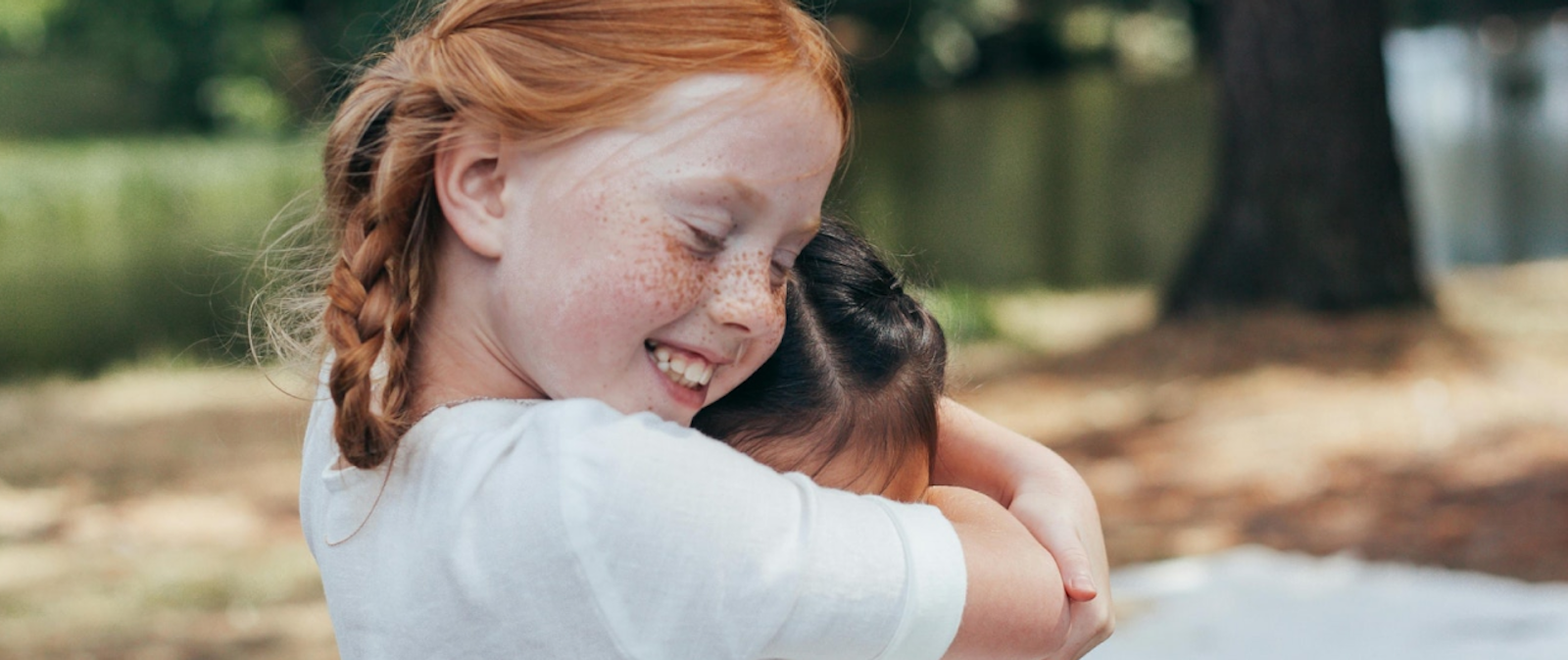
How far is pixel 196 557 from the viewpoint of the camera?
489 cm

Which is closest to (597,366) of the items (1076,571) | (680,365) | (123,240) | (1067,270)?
(680,365)

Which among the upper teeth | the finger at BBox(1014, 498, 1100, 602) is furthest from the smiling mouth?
the finger at BBox(1014, 498, 1100, 602)

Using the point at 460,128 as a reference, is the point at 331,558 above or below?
below

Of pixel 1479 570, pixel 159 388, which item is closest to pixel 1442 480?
pixel 1479 570

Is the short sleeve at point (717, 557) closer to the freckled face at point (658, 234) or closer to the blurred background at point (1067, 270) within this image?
the freckled face at point (658, 234)

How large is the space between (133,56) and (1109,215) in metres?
7.33

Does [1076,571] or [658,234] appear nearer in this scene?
[658,234]

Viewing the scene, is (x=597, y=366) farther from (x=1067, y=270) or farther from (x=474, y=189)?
(x=1067, y=270)

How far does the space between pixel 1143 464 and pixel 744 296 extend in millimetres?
4417

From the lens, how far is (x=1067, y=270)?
37.3 ft

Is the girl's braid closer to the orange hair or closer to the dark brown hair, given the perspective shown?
the orange hair

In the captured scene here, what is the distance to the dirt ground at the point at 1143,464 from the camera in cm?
434

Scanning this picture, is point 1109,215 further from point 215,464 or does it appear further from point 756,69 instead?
point 756,69

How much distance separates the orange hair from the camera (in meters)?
1.19
